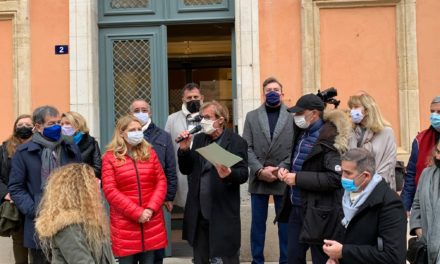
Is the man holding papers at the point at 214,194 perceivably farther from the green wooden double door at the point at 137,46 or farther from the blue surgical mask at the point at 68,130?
the green wooden double door at the point at 137,46

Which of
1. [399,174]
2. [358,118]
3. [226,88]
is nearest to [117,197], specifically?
[358,118]

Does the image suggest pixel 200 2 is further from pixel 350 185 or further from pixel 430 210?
pixel 350 185

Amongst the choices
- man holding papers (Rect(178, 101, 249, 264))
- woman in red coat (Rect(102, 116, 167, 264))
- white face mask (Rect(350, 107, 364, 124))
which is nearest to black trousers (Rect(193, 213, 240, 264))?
man holding papers (Rect(178, 101, 249, 264))

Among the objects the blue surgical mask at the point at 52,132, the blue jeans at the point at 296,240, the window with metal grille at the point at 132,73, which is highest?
the window with metal grille at the point at 132,73

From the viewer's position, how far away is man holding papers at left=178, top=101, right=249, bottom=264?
5.50 m

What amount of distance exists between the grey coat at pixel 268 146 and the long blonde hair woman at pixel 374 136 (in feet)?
3.10

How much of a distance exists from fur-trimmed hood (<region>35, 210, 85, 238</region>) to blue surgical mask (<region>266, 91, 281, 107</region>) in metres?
3.23

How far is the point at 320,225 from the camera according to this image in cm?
475

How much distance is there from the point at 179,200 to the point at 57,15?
3.01 metres

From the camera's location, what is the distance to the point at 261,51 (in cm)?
771

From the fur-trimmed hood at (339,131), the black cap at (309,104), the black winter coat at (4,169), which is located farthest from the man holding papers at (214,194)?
the black winter coat at (4,169)

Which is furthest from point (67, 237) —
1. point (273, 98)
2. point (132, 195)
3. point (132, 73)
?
point (132, 73)

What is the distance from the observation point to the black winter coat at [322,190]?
15.6ft

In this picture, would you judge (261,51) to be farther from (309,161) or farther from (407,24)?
(309,161)
